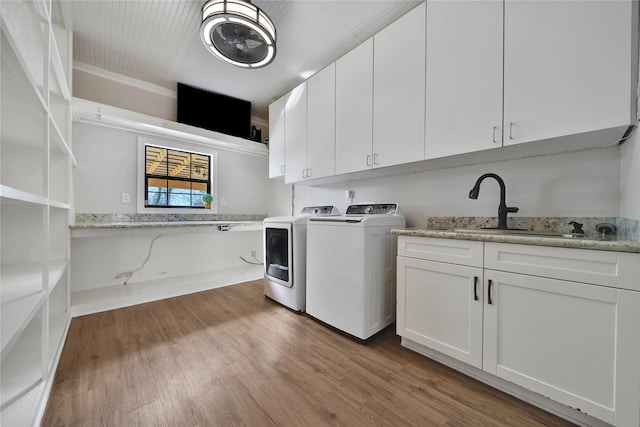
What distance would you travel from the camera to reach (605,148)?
1370mm

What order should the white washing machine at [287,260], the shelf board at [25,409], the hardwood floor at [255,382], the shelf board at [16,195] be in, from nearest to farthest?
the shelf board at [16,195]
the shelf board at [25,409]
the hardwood floor at [255,382]
the white washing machine at [287,260]

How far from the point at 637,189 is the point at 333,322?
6.01 feet

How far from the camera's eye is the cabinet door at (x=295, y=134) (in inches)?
105

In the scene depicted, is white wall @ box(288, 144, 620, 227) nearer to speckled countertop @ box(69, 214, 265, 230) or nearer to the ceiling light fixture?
the ceiling light fixture

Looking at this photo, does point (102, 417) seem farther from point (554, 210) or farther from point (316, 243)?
point (554, 210)

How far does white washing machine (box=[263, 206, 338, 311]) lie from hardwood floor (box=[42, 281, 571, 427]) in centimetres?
37

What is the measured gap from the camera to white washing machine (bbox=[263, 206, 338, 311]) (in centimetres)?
229

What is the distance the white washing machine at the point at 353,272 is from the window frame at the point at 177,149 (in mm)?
2148

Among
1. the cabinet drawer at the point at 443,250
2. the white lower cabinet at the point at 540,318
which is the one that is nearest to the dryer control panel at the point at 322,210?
the cabinet drawer at the point at 443,250

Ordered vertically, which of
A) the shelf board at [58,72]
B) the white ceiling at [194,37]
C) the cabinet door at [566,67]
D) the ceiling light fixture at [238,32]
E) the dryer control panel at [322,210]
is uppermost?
the white ceiling at [194,37]

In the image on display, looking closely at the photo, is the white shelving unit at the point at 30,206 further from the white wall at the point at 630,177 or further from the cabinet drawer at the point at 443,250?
the white wall at the point at 630,177

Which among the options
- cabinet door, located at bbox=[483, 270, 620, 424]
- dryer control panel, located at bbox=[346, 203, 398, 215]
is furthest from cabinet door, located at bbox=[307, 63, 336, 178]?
cabinet door, located at bbox=[483, 270, 620, 424]

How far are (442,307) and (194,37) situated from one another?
3.05m

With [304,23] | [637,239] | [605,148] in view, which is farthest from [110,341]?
[605,148]
